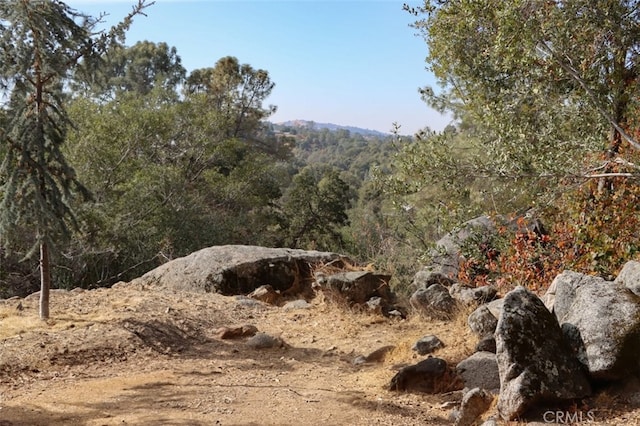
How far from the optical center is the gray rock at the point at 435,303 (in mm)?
7523

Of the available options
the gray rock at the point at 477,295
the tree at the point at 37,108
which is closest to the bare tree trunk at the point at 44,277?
the tree at the point at 37,108

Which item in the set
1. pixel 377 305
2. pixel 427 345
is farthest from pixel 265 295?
pixel 427 345

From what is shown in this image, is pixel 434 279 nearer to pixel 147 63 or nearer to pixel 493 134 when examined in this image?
pixel 493 134

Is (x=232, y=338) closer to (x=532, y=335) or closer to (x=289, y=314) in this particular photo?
(x=289, y=314)

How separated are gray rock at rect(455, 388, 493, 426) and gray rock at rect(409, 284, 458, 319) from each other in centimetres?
→ 294

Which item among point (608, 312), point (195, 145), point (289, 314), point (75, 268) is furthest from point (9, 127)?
point (195, 145)

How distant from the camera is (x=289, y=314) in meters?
8.77

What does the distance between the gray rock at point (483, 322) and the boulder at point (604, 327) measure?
1.29m

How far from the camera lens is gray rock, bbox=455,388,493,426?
432cm

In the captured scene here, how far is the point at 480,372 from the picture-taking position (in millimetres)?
5066

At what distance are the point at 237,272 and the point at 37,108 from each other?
4.70 metres

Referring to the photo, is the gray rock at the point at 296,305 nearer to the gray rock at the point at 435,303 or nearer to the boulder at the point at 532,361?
the gray rock at the point at 435,303

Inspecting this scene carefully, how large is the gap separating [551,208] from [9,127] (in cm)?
700

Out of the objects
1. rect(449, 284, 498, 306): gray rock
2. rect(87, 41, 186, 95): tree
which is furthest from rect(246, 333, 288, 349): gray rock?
rect(87, 41, 186, 95): tree
